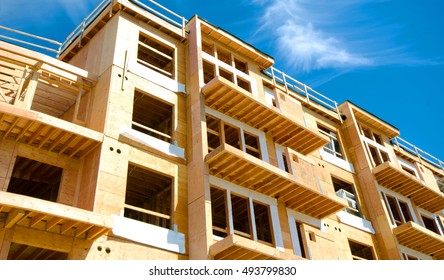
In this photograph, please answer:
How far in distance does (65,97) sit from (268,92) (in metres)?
12.5

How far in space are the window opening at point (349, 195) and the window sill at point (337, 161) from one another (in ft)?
3.47

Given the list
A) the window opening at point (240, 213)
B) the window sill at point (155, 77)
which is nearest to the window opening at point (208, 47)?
the window sill at point (155, 77)

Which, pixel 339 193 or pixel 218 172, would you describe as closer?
pixel 218 172

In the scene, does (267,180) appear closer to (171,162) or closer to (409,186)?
(171,162)

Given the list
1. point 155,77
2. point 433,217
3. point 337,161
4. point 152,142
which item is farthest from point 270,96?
point 433,217

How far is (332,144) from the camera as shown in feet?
101

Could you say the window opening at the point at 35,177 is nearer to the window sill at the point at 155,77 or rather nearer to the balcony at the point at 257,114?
the window sill at the point at 155,77

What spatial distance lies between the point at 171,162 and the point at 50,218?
257 inches

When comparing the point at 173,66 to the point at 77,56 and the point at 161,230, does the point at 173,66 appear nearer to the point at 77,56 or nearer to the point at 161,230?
the point at 77,56

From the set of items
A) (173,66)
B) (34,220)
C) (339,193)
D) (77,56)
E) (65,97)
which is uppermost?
(77,56)

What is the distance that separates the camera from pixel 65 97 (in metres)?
20.7

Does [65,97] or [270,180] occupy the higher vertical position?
[65,97]
